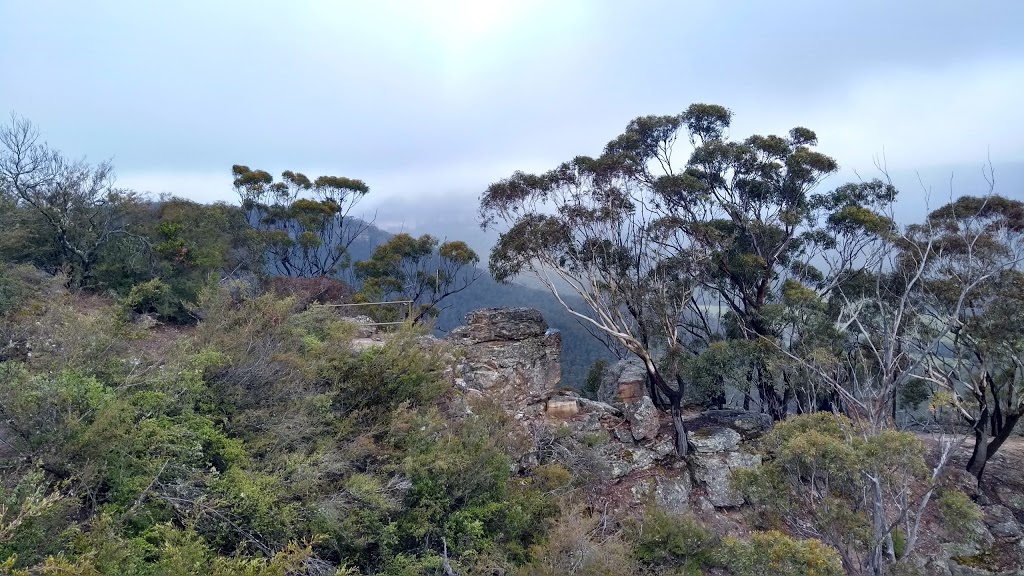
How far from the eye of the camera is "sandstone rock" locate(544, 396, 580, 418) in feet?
42.5

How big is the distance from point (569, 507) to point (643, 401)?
13.2 feet

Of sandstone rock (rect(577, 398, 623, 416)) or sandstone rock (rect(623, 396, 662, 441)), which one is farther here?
sandstone rock (rect(577, 398, 623, 416))

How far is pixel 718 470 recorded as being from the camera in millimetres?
12344

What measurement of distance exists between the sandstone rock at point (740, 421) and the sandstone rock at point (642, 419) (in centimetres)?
149

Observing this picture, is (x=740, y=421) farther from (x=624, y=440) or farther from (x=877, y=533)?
(x=877, y=533)

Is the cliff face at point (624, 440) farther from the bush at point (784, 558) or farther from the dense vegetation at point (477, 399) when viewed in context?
the bush at point (784, 558)

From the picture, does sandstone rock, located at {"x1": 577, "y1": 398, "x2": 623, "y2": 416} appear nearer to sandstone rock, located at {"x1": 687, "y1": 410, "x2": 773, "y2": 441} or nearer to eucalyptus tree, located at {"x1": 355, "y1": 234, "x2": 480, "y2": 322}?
sandstone rock, located at {"x1": 687, "y1": 410, "x2": 773, "y2": 441}

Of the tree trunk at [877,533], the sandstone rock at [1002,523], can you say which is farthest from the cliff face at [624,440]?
the tree trunk at [877,533]

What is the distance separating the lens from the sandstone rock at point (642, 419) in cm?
1284

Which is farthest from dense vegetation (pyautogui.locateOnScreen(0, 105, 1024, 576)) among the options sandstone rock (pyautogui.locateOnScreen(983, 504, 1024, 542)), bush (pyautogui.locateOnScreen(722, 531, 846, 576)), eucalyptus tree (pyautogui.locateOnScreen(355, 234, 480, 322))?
eucalyptus tree (pyautogui.locateOnScreen(355, 234, 480, 322))

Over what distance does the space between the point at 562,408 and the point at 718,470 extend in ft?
12.4

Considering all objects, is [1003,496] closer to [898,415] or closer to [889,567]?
[898,415]

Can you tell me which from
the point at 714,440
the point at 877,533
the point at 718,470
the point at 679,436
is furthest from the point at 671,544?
the point at 714,440

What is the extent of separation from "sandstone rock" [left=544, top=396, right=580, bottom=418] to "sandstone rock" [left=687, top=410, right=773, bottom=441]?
325 cm
